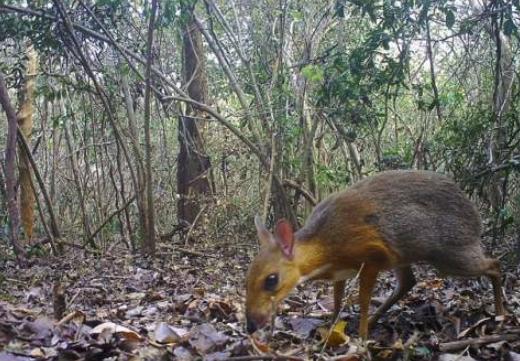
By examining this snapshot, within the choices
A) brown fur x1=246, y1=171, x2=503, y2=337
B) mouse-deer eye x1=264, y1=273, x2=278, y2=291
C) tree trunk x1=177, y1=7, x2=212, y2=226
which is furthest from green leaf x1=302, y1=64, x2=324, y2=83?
tree trunk x1=177, y1=7, x2=212, y2=226

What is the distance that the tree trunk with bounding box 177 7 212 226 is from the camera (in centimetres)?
1145

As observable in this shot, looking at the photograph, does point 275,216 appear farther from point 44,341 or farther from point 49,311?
point 44,341

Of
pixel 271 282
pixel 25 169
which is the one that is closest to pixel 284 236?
pixel 271 282

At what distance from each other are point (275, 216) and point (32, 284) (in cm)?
367

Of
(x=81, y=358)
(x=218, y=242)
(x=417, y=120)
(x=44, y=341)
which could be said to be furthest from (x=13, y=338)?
(x=417, y=120)

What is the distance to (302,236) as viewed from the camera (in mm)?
4113

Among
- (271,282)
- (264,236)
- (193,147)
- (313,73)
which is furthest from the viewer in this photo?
(193,147)

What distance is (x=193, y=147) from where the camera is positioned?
452 inches

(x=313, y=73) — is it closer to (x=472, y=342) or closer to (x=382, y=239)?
(x=382, y=239)

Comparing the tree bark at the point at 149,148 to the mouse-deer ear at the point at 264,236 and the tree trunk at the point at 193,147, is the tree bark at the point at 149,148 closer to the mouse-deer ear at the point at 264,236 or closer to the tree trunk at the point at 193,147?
the tree trunk at the point at 193,147

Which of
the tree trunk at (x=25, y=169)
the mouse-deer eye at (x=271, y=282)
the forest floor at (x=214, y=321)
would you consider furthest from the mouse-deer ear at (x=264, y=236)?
the tree trunk at (x=25, y=169)

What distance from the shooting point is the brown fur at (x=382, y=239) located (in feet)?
12.8

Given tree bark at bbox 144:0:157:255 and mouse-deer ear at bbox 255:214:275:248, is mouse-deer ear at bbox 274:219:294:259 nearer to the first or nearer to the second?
mouse-deer ear at bbox 255:214:275:248

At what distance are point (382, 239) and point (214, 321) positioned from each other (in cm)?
115
